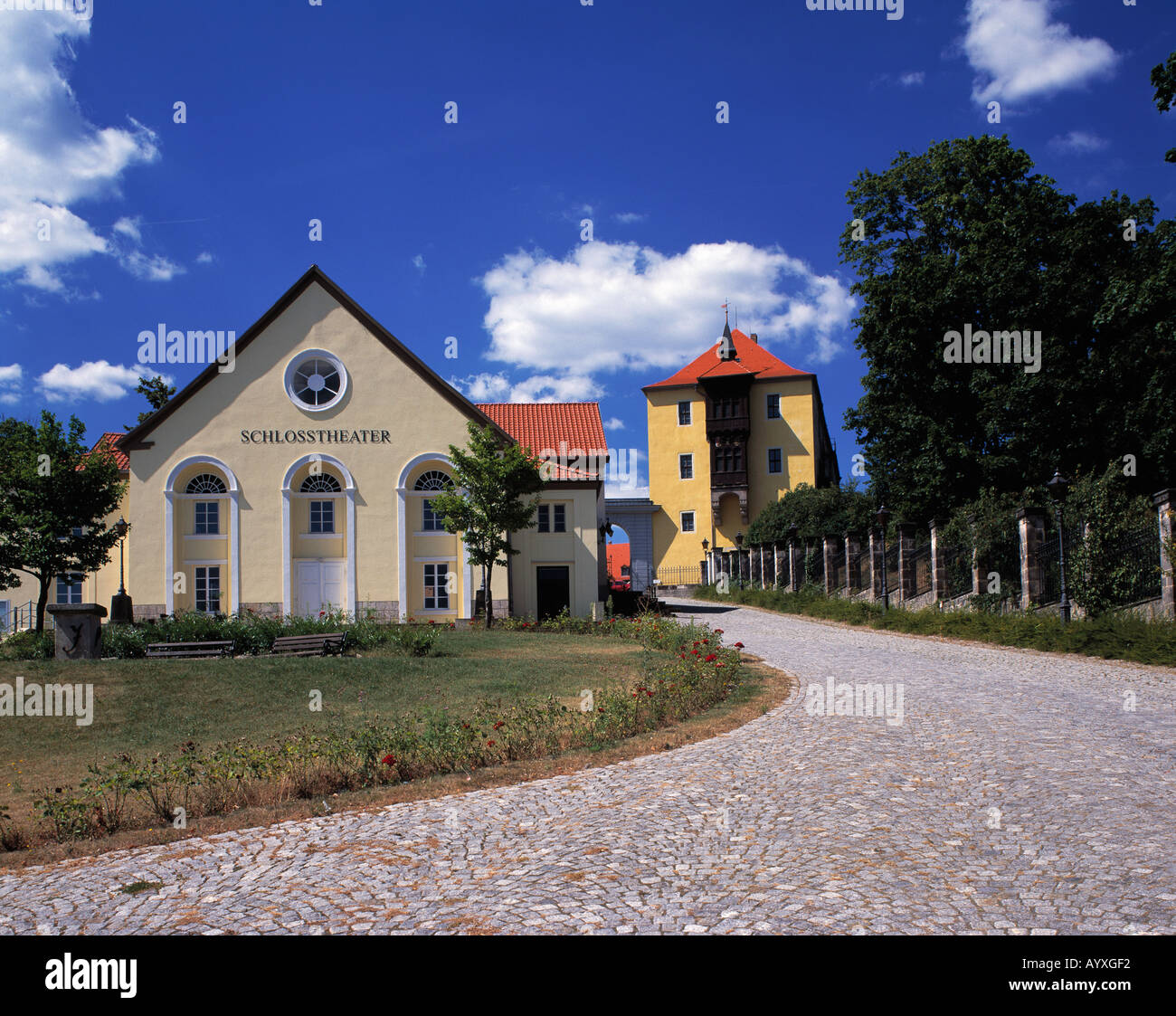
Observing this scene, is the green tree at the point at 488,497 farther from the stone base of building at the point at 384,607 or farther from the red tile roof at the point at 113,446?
the red tile roof at the point at 113,446

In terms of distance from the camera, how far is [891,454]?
3416cm

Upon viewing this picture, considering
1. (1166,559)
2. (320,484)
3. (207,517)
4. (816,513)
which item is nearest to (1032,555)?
(1166,559)

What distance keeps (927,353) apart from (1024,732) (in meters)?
26.3

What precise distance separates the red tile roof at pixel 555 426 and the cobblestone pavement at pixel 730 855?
1238 inches

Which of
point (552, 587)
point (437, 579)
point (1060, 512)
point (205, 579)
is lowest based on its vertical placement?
point (552, 587)

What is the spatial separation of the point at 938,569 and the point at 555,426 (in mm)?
21059

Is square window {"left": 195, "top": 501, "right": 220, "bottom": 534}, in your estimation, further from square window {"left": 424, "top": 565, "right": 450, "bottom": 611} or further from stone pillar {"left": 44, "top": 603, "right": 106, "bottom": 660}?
stone pillar {"left": 44, "top": 603, "right": 106, "bottom": 660}

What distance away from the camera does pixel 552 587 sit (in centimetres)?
3556

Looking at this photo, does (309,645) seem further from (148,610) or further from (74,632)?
(148,610)

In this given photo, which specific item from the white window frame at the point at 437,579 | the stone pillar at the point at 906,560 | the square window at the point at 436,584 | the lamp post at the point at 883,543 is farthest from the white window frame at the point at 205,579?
the stone pillar at the point at 906,560

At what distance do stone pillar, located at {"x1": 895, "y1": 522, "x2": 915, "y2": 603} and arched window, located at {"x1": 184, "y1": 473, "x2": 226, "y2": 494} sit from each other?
974 inches

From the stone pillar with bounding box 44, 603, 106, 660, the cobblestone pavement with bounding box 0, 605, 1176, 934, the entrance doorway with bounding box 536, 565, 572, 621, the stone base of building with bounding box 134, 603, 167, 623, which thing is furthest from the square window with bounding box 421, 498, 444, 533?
the cobblestone pavement with bounding box 0, 605, 1176, 934
